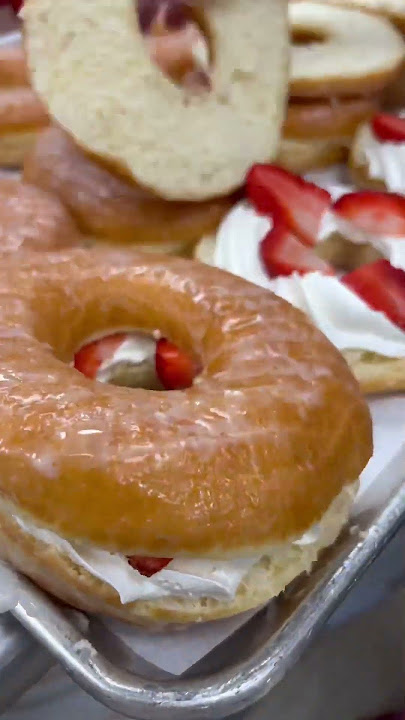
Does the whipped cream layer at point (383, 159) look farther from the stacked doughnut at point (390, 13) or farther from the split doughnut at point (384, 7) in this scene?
the split doughnut at point (384, 7)

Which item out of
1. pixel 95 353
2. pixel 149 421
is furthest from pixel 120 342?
pixel 149 421

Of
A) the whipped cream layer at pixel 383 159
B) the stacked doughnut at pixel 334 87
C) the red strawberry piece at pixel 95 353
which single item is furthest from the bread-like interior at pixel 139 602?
the stacked doughnut at pixel 334 87

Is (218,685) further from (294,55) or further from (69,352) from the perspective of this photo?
(294,55)

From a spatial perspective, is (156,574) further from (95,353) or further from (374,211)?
(374,211)

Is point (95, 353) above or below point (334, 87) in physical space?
below

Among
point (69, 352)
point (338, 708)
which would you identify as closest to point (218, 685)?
point (69, 352)

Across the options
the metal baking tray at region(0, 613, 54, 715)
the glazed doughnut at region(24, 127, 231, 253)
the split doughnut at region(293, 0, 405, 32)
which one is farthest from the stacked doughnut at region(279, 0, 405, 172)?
the metal baking tray at region(0, 613, 54, 715)
